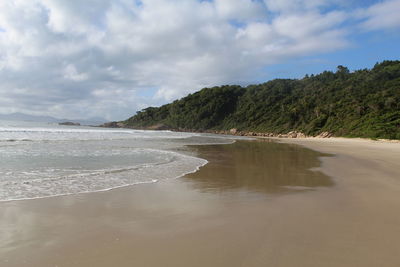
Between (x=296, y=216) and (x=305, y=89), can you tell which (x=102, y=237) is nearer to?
(x=296, y=216)

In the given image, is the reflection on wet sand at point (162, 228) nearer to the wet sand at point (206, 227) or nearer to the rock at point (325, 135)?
the wet sand at point (206, 227)

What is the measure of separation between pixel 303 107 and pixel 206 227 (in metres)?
68.0

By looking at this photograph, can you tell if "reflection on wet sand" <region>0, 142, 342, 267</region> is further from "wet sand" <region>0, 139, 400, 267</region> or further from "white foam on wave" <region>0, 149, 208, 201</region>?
"white foam on wave" <region>0, 149, 208, 201</region>

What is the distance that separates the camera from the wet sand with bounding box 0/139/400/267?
3.15 metres

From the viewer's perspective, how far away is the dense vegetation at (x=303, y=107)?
143 ft

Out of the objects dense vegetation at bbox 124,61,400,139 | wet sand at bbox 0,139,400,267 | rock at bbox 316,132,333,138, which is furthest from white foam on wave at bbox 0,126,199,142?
dense vegetation at bbox 124,61,400,139

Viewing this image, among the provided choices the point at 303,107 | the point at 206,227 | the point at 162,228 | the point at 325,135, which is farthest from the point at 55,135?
the point at 303,107

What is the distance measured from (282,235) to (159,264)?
5.93ft

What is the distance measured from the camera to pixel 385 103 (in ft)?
143

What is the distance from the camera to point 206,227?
4.14 m

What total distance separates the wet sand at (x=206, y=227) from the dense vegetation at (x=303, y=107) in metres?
33.9

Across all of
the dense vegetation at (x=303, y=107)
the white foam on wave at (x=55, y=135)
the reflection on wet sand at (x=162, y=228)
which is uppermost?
the dense vegetation at (x=303, y=107)

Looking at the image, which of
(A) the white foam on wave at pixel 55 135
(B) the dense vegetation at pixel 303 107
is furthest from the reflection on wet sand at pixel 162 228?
(B) the dense vegetation at pixel 303 107

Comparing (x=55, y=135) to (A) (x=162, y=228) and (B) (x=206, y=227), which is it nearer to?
(A) (x=162, y=228)
